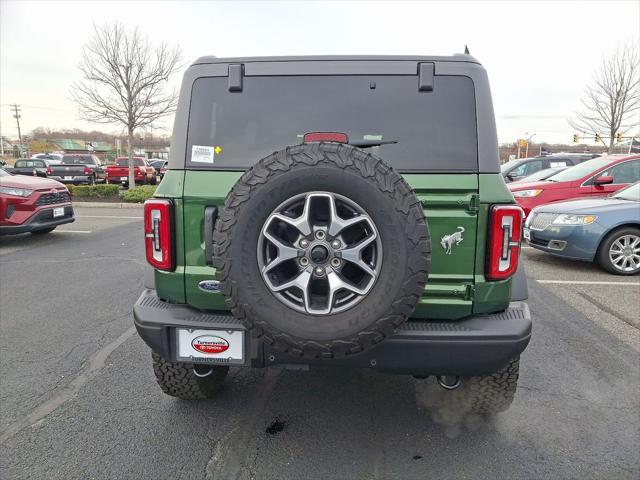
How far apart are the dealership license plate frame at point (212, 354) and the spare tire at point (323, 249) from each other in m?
0.28

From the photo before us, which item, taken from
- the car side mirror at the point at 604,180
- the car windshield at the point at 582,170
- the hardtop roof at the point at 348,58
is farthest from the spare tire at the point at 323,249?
the car windshield at the point at 582,170

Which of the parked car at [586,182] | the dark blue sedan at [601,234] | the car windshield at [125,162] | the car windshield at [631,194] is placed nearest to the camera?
the dark blue sedan at [601,234]

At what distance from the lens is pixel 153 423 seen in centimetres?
262

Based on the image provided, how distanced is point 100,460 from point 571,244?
20.7 feet

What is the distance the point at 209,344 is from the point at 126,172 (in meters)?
23.1

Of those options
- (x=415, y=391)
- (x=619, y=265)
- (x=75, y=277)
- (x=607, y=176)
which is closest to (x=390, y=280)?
(x=415, y=391)

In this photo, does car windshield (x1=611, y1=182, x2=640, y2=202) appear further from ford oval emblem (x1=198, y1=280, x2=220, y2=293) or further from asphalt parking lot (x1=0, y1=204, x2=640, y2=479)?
ford oval emblem (x1=198, y1=280, x2=220, y2=293)

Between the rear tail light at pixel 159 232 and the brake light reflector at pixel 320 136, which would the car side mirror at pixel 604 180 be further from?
the rear tail light at pixel 159 232

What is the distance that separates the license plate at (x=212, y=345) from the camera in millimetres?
2172

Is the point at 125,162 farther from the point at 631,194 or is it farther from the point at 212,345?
the point at 212,345

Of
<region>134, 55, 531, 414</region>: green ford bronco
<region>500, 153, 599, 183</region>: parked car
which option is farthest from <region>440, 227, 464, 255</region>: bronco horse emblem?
<region>500, 153, 599, 183</region>: parked car

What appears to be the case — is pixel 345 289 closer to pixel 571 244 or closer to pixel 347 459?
pixel 347 459

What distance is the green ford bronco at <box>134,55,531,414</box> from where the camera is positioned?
1859 mm

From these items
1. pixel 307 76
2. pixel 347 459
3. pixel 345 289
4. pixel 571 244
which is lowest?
pixel 347 459
